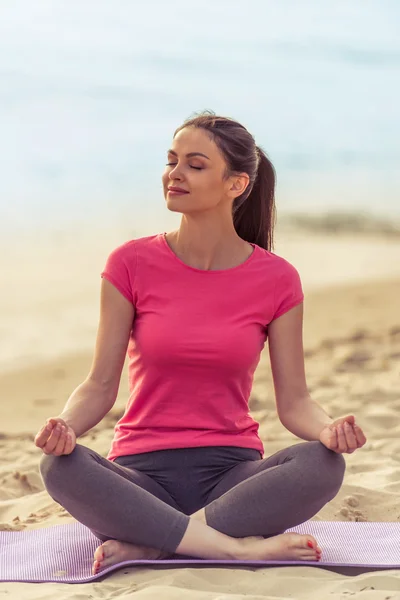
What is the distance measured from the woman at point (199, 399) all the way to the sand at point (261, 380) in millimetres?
170

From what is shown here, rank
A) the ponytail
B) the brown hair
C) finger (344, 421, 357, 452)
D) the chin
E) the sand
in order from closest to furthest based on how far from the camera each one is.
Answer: the sand, finger (344, 421, 357, 452), the chin, the brown hair, the ponytail

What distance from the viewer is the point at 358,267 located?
1316cm

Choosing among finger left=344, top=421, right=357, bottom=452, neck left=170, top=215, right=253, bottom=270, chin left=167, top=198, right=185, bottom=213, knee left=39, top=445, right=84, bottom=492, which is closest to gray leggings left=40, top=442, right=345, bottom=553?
knee left=39, top=445, right=84, bottom=492

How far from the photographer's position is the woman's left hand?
2941 millimetres

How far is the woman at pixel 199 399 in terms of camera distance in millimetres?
2979

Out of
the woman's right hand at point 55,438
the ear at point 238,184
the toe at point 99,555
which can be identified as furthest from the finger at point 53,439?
the ear at point 238,184

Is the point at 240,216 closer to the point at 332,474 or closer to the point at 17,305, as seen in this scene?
the point at 332,474

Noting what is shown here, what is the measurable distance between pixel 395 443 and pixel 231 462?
1.78 meters

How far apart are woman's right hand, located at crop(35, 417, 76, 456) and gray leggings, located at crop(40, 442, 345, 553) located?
5 centimetres

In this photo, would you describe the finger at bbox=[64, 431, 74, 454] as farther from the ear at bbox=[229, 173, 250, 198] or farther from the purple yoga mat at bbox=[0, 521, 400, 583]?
the ear at bbox=[229, 173, 250, 198]

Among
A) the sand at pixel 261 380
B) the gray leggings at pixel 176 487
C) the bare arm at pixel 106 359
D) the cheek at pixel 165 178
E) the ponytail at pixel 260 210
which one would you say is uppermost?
the cheek at pixel 165 178

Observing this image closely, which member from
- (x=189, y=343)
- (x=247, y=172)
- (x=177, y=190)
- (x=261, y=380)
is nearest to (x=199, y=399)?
(x=189, y=343)

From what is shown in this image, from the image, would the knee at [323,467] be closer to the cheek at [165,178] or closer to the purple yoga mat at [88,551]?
the purple yoga mat at [88,551]

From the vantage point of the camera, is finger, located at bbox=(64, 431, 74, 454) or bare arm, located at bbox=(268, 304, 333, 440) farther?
bare arm, located at bbox=(268, 304, 333, 440)
